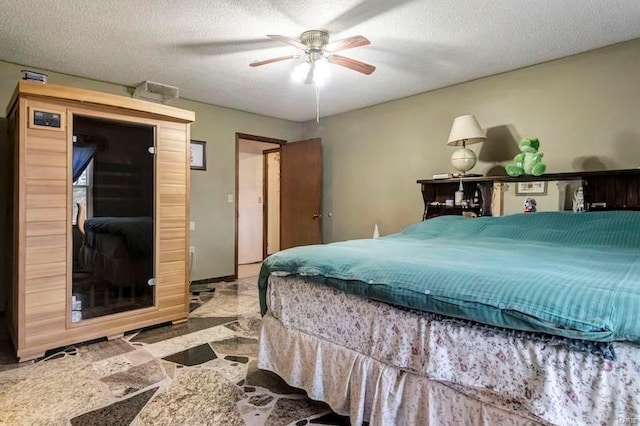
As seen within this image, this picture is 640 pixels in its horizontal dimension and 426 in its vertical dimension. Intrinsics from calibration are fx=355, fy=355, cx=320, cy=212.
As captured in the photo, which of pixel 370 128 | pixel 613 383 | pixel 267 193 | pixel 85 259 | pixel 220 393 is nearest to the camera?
pixel 613 383

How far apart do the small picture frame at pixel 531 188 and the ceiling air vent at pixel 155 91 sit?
11.9 ft

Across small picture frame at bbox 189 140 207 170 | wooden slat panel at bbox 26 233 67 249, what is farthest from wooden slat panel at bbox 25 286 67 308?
small picture frame at bbox 189 140 207 170

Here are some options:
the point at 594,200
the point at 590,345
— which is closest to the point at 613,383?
the point at 590,345

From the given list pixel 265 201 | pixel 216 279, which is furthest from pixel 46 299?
pixel 265 201

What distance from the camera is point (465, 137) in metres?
3.32

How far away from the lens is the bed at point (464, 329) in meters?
0.99

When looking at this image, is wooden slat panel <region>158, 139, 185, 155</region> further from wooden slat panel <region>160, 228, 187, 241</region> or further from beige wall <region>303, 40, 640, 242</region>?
beige wall <region>303, 40, 640, 242</region>

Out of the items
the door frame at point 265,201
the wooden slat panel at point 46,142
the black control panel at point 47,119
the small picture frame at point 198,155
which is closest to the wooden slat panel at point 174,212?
the wooden slat panel at point 46,142

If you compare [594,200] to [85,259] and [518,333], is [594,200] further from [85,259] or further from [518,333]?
[85,259]

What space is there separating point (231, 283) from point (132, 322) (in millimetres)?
1864

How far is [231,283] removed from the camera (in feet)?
15.5

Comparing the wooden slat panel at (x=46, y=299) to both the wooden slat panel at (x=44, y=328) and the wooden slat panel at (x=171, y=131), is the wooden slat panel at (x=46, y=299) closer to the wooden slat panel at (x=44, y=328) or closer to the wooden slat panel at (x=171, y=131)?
the wooden slat panel at (x=44, y=328)

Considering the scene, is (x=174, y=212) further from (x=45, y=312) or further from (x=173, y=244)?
(x=45, y=312)

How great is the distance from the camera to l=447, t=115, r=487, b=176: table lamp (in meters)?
3.32
